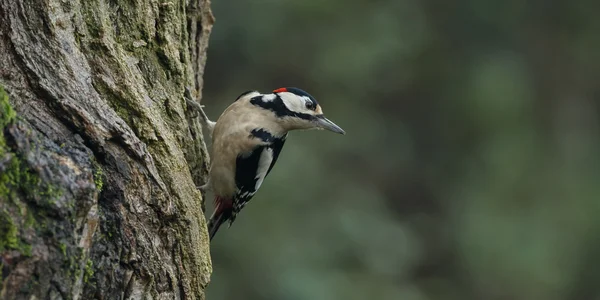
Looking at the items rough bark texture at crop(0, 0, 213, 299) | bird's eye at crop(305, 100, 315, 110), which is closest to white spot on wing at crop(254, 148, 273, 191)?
bird's eye at crop(305, 100, 315, 110)

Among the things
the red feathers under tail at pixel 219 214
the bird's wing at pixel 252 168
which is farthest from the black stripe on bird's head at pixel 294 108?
the red feathers under tail at pixel 219 214

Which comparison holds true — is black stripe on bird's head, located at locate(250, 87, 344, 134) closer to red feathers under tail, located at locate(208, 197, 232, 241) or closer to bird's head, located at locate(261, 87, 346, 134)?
bird's head, located at locate(261, 87, 346, 134)

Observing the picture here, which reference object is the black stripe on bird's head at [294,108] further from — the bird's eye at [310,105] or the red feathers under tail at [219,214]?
the red feathers under tail at [219,214]

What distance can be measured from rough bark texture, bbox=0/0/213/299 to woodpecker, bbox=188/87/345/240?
74cm

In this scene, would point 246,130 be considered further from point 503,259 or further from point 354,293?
point 503,259

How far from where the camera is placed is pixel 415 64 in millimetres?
10734

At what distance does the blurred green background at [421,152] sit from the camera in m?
8.37

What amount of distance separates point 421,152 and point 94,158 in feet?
30.2

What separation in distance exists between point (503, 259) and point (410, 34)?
8.91 ft

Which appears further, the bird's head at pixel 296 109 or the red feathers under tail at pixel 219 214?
the red feathers under tail at pixel 219 214

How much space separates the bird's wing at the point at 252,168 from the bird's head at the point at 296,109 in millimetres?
125

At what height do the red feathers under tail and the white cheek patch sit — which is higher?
the white cheek patch

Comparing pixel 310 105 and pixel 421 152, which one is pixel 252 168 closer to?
pixel 310 105

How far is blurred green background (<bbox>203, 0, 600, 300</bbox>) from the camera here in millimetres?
8367
